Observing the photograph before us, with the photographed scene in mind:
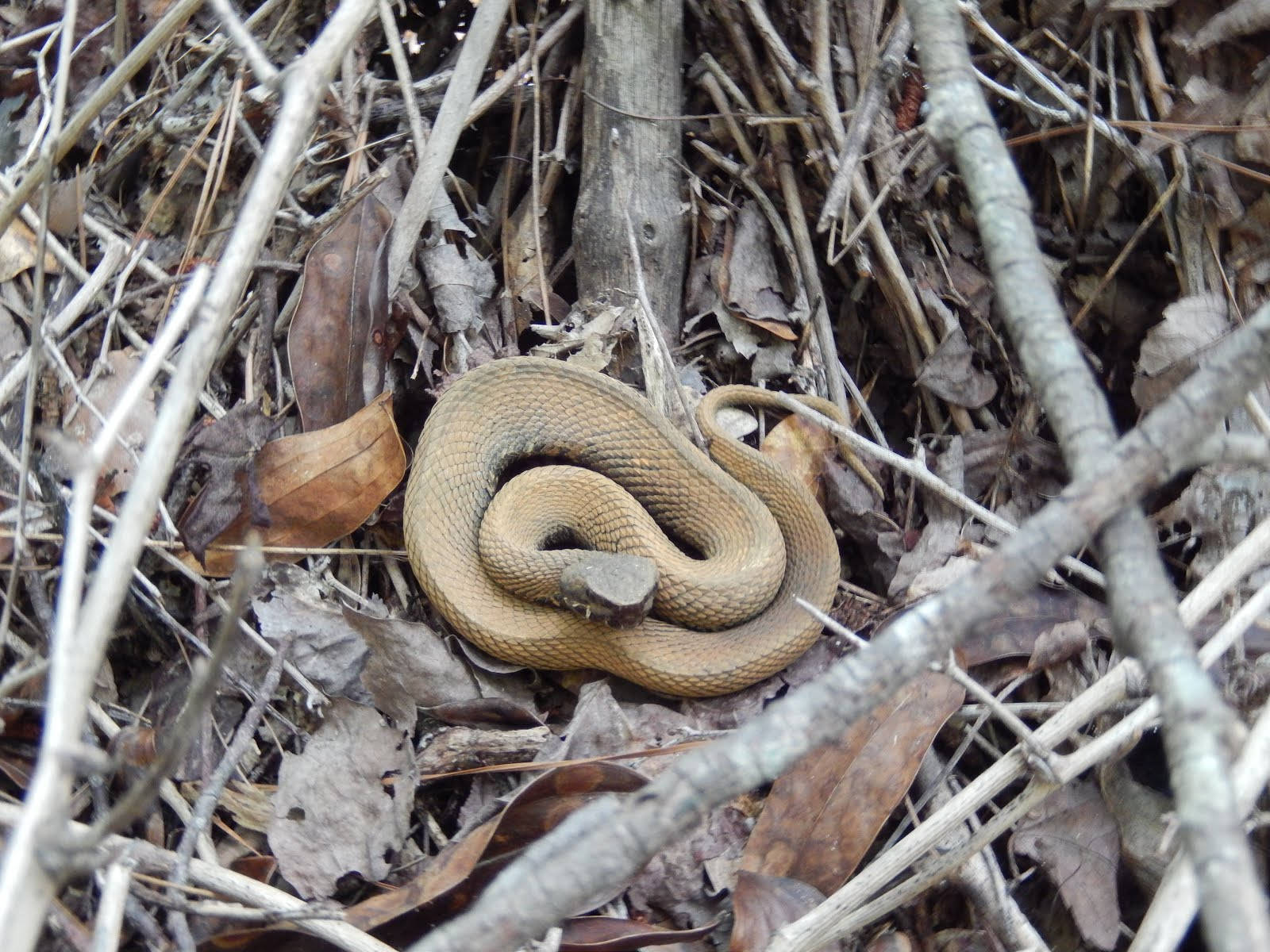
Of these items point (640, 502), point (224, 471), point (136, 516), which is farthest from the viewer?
point (640, 502)

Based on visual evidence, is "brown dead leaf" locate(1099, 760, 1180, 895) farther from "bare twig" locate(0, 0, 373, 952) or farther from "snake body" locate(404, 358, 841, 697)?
"bare twig" locate(0, 0, 373, 952)

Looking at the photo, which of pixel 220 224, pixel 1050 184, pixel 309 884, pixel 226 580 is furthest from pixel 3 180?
pixel 1050 184

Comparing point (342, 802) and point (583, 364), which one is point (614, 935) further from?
point (583, 364)

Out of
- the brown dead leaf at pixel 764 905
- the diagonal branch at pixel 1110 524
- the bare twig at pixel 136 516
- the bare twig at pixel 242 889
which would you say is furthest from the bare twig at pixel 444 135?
the brown dead leaf at pixel 764 905

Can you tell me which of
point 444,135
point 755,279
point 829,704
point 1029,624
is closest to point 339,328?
point 444,135

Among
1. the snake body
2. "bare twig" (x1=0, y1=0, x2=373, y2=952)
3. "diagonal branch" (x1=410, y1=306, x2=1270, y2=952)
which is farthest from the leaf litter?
"diagonal branch" (x1=410, y1=306, x2=1270, y2=952)

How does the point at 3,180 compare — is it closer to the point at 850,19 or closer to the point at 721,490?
the point at 721,490

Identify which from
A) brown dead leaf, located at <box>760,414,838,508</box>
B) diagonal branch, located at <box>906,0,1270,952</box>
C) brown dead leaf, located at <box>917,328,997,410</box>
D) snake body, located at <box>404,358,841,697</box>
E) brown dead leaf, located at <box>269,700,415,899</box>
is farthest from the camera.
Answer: brown dead leaf, located at <box>760,414,838,508</box>
